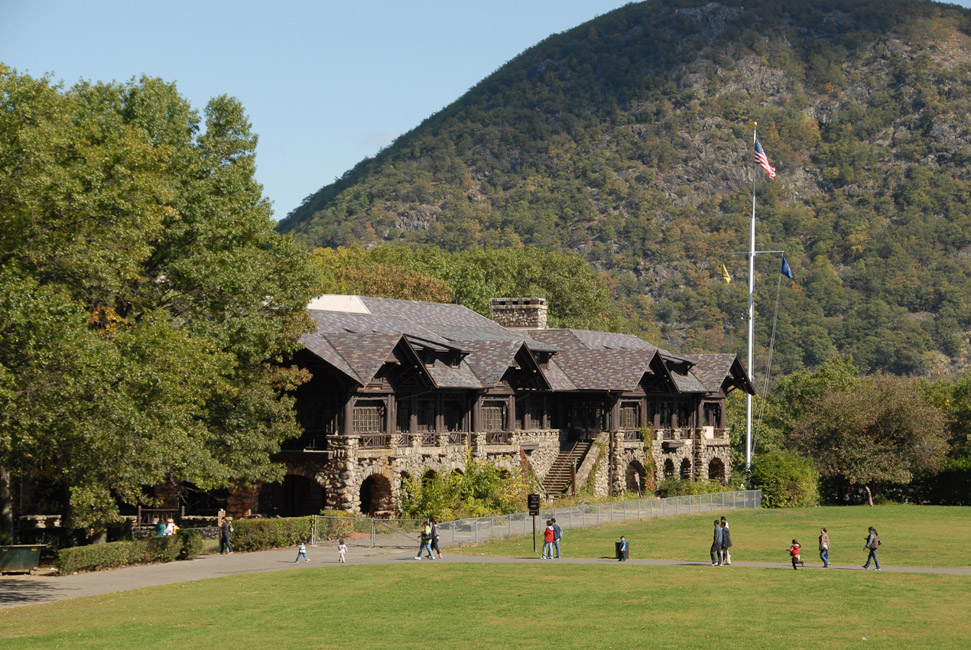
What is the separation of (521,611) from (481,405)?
1318 inches

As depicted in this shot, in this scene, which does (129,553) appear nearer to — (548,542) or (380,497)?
(548,542)

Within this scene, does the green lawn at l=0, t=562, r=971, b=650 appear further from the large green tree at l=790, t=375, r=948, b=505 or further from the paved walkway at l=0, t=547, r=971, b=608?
the large green tree at l=790, t=375, r=948, b=505

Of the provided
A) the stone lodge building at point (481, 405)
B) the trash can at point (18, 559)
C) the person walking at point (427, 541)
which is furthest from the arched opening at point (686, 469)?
the trash can at point (18, 559)

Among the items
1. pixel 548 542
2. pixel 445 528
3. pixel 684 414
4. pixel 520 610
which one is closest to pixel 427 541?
pixel 548 542

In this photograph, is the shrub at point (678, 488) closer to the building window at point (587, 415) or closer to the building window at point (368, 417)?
the building window at point (587, 415)

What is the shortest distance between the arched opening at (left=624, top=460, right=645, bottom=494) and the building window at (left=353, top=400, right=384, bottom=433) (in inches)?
852

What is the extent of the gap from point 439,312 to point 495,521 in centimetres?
2582

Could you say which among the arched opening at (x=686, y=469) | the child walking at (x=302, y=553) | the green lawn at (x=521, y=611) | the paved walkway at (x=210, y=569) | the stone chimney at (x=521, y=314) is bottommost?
the green lawn at (x=521, y=611)

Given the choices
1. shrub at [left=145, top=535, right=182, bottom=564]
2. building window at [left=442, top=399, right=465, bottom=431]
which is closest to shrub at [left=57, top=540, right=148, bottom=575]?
shrub at [left=145, top=535, right=182, bottom=564]

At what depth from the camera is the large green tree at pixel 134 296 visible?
33594 mm

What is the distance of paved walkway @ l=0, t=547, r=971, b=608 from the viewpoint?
3781cm

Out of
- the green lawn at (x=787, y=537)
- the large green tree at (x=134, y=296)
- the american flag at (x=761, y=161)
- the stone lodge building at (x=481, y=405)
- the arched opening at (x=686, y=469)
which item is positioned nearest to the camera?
the large green tree at (x=134, y=296)

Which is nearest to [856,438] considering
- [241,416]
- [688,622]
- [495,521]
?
[495,521]

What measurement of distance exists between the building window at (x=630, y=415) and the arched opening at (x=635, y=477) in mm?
2304
